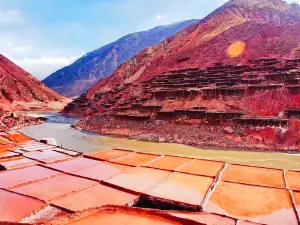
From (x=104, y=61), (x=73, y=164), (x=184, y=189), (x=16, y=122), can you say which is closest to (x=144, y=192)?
(x=184, y=189)

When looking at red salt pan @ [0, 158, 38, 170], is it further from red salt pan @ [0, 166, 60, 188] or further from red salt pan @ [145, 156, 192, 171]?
red salt pan @ [145, 156, 192, 171]

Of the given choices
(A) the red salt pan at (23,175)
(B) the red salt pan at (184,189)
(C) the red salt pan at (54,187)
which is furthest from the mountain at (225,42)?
(C) the red salt pan at (54,187)

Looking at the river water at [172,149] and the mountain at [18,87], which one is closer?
the river water at [172,149]

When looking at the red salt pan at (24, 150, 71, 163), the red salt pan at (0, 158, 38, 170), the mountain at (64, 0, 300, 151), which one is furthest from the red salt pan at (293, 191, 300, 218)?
the mountain at (64, 0, 300, 151)

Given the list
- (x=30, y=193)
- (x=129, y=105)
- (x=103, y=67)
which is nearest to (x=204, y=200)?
(x=30, y=193)

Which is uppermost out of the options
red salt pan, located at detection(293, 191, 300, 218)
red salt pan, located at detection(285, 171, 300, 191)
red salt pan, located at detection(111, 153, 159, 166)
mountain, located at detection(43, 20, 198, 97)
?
mountain, located at detection(43, 20, 198, 97)

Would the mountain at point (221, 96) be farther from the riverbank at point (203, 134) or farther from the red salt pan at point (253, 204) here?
the red salt pan at point (253, 204)
